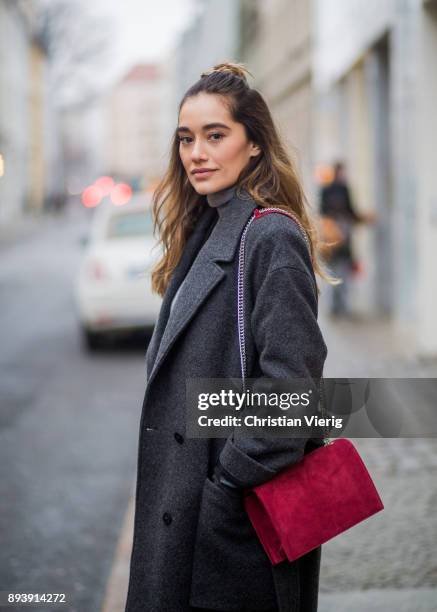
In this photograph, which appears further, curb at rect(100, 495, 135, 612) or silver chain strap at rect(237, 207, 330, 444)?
curb at rect(100, 495, 135, 612)

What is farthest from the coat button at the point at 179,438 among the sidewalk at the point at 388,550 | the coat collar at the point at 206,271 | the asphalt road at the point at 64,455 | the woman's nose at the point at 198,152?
the asphalt road at the point at 64,455

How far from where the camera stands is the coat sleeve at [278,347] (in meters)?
2.22

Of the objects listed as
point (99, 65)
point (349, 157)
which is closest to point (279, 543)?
point (349, 157)

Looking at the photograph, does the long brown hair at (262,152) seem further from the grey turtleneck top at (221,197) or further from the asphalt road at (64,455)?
the asphalt road at (64,455)

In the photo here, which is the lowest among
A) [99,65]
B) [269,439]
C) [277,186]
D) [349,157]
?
[269,439]

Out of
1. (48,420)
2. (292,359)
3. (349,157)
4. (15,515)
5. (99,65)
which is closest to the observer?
(292,359)

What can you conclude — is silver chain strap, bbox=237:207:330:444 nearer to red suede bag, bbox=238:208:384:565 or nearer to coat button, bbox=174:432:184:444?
red suede bag, bbox=238:208:384:565

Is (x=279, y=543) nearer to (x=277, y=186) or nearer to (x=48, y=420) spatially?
(x=277, y=186)

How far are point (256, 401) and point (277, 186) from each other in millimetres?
564

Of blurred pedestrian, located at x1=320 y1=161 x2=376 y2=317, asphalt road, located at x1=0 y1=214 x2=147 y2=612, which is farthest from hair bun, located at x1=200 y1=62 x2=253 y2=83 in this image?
blurred pedestrian, located at x1=320 y1=161 x2=376 y2=317

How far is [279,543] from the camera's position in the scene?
2.32 meters

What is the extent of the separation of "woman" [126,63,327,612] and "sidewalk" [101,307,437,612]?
143cm

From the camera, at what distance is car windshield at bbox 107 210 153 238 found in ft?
37.7

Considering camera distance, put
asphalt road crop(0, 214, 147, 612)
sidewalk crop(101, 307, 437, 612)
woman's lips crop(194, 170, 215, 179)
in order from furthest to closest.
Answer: asphalt road crop(0, 214, 147, 612), sidewalk crop(101, 307, 437, 612), woman's lips crop(194, 170, 215, 179)
